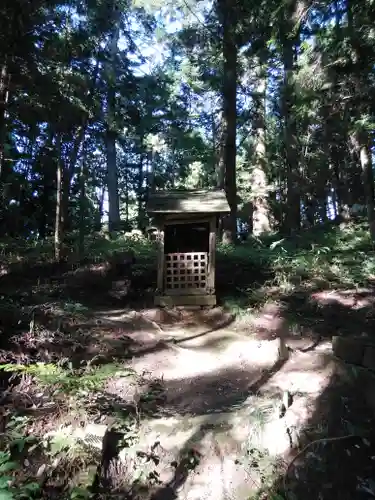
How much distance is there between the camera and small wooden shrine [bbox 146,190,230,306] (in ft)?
32.9

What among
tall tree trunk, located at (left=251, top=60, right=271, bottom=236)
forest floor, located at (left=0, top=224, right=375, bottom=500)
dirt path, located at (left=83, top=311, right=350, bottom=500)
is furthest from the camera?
tall tree trunk, located at (left=251, top=60, right=271, bottom=236)

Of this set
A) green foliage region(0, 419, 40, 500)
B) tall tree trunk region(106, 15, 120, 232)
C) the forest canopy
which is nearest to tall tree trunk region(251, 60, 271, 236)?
the forest canopy

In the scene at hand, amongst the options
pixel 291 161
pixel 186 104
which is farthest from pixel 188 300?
pixel 186 104

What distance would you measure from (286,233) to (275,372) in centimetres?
1149

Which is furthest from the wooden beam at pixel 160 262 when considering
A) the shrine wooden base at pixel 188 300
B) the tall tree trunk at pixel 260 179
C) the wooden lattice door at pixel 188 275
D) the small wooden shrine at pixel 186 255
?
the tall tree trunk at pixel 260 179

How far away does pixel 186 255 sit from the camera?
34.3 ft

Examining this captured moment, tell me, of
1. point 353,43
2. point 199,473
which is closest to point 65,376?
point 199,473

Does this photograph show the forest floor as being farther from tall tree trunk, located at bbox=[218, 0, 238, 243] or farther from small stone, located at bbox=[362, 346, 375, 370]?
tall tree trunk, located at bbox=[218, 0, 238, 243]

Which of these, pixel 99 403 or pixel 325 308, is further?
pixel 325 308

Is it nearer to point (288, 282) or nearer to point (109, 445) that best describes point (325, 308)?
point (288, 282)

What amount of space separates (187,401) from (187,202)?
19.1ft

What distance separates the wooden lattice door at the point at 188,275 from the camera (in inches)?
404

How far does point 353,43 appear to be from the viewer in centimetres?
851

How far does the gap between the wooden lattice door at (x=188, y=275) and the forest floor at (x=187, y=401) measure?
2.42ft
